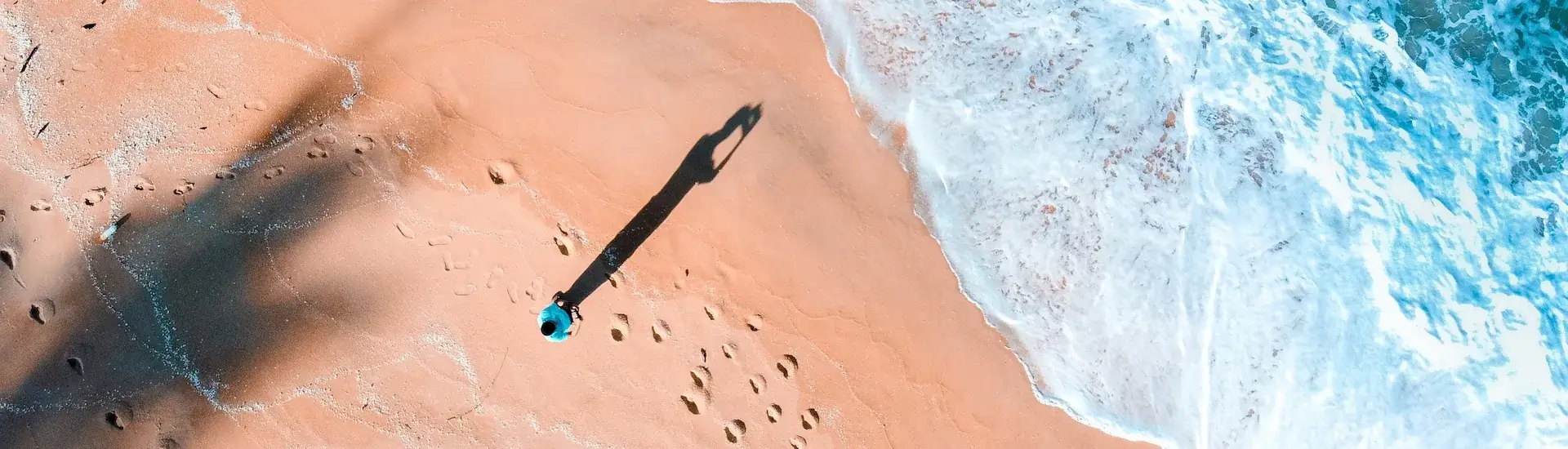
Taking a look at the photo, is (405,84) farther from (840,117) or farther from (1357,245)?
(1357,245)

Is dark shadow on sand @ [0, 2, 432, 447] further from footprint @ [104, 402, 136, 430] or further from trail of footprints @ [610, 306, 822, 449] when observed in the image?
trail of footprints @ [610, 306, 822, 449]

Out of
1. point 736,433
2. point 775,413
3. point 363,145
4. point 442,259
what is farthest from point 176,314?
point 775,413

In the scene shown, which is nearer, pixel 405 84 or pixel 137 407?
pixel 137 407

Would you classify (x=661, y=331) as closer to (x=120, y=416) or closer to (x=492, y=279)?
(x=492, y=279)

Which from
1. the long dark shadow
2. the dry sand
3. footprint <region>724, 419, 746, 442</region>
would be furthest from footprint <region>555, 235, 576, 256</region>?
footprint <region>724, 419, 746, 442</region>

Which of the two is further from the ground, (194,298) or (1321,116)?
(1321,116)

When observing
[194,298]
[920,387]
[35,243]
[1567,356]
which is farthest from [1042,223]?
[35,243]

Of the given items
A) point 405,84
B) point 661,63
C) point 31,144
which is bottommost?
point 31,144

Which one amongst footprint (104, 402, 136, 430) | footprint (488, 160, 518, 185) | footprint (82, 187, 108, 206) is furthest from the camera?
footprint (488, 160, 518, 185)
